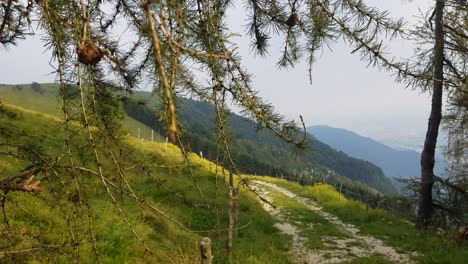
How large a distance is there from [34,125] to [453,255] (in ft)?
59.6

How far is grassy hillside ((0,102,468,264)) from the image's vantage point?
261 cm

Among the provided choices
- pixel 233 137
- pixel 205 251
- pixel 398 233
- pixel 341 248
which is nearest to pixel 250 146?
pixel 398 233

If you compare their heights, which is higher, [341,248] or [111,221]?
[111,221]

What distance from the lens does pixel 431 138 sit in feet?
41.6

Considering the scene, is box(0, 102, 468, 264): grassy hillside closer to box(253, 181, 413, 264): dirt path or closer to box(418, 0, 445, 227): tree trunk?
box(253, 181, 413, 264): dirt path

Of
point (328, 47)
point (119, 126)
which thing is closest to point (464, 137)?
point (328, 47)

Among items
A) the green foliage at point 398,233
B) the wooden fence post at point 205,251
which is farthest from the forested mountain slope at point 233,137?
the green foliage at point 398,233

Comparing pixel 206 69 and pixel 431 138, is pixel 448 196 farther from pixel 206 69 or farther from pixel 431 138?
pixel 206 69

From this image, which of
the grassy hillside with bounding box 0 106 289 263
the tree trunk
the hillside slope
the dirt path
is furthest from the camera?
the tree trunk

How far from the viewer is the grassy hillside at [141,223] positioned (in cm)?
261

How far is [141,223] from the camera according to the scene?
6816 mm

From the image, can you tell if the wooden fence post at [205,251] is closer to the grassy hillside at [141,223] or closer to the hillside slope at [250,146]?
the grassy hillside at [141,223]

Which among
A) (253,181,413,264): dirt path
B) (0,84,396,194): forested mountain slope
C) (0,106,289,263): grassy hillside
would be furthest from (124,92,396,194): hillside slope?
(253,181,413,264): dirt path

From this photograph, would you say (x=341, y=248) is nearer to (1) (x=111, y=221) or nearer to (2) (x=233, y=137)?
(1) (x=111, y=221)
